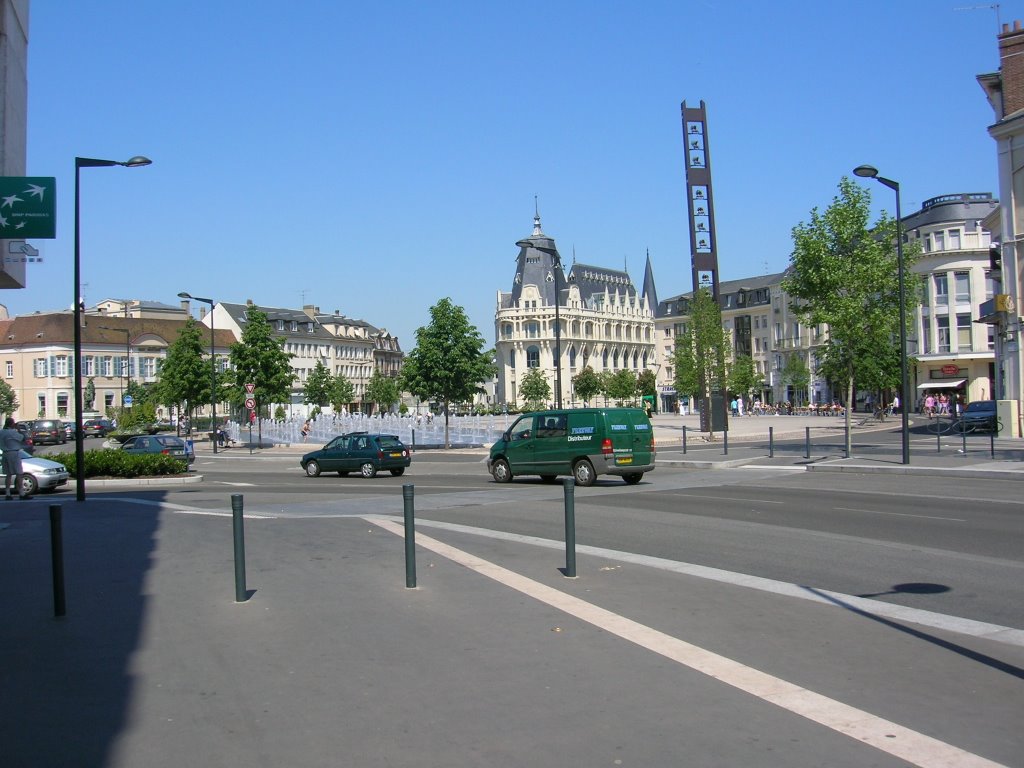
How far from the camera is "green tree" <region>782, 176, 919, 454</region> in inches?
1146

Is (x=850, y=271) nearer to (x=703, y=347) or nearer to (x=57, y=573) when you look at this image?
(x=703, y=347)

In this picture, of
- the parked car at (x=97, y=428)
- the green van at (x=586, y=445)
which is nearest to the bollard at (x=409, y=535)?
the green van at (x=586, y=445)

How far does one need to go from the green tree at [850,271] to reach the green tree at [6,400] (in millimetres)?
81253

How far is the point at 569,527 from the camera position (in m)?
10.0

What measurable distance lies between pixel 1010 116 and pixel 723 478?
21916 millimetres

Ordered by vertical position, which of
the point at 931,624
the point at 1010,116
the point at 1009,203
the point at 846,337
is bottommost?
the point at 931,624

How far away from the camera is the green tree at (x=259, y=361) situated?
5906 centimetres

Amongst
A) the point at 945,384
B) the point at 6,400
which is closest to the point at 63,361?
the point at 6,400

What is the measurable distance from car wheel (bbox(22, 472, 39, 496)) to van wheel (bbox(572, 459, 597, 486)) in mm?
12622

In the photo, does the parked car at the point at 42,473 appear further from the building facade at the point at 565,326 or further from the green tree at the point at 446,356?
the building facade at the point at 565,326

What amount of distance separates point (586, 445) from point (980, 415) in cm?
2783

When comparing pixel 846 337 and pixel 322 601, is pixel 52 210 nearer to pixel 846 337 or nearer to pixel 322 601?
pixel 322 601

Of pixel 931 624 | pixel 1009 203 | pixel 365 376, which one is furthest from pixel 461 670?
pixel 365 376

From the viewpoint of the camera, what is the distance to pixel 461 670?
6742 millimetres
